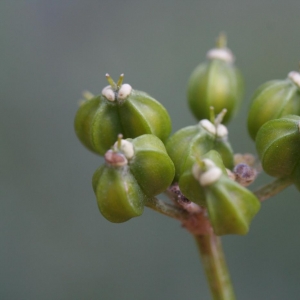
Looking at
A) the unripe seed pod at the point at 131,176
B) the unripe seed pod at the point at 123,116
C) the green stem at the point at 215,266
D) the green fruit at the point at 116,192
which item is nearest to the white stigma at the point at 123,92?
the unripe seed pod at the point at 123,116

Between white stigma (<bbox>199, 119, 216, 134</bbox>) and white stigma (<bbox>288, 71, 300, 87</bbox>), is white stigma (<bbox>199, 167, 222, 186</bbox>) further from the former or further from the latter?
white stigma (<bbox>288, 71, 300, 87</bbox>)

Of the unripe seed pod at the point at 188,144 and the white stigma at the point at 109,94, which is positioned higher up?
the white stigma at the point at 109,94

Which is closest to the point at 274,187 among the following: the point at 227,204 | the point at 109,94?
the point at 227,204

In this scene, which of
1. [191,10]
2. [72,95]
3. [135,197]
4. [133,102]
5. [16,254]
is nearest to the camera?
[135,197]

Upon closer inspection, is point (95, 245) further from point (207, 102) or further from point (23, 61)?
point (207, 102)

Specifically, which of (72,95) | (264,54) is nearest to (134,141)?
(72,95)

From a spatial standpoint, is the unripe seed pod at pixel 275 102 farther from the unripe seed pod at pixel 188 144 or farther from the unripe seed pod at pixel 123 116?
the unripe seed pod at pixel 123 116

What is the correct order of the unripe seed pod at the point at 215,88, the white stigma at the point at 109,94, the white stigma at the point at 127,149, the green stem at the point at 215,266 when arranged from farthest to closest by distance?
1. the unripe seed pod at the point at 215,88
2. the green stem at the point at 215,266
3. the white stigma at the point at 109,94
4. the white stigma at the point at 127,149
